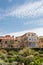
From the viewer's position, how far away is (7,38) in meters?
78.1

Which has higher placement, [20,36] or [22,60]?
[20,36]

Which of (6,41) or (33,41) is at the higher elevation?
(6,41)

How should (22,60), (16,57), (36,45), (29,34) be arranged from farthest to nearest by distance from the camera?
(29,34), (36,45), (16,57), (22,60)

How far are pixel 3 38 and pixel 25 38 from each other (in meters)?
6.28

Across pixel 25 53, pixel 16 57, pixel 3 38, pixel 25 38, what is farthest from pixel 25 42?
pixel 16 57

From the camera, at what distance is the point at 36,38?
77.0m

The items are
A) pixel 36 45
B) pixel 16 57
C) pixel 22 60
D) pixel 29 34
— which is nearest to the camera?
pixel 22 60

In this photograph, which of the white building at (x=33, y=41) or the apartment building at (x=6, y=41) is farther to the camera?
the apartment building at (x=6, y=41)

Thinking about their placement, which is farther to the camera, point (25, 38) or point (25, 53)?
point (25, 38)

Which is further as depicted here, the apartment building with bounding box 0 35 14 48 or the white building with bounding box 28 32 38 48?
the apartment building with bounding box 0 35 14 48

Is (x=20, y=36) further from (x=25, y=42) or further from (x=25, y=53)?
(x=25, y=53)

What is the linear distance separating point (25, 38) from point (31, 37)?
6.70 ft

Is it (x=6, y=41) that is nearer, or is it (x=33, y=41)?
(x=33, y=41)

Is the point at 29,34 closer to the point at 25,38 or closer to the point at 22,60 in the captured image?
the point at 25,38
